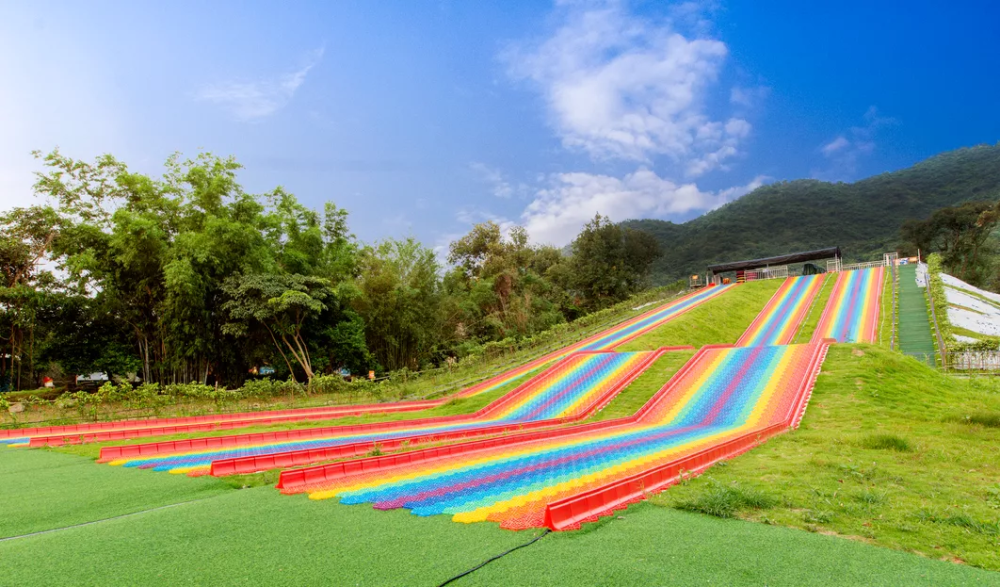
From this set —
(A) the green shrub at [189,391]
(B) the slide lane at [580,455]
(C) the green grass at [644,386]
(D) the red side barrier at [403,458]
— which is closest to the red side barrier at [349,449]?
(C) the green grass at [644,386]

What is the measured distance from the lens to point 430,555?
9.59 ft

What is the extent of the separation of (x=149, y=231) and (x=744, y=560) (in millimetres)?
18255

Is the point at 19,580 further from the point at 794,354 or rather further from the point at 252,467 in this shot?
the point at 794,354

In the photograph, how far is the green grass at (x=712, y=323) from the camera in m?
18.1

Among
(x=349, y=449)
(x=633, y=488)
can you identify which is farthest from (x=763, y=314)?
(x=633, y=488)

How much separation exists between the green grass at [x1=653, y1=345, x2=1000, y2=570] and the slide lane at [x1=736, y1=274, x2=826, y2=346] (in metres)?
6.75

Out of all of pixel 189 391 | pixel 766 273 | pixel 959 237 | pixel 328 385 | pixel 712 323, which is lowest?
pixel 328 385

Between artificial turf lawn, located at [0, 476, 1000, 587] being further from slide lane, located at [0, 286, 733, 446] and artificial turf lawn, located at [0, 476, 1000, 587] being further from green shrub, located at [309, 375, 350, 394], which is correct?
green shrub, located at [309, 375, 350, 394]

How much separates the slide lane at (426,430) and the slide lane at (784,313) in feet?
22.4

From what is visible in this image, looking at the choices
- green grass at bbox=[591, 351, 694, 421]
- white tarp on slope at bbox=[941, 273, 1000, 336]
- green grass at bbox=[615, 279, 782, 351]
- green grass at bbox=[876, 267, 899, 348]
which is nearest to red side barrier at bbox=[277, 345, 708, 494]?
green grass at bbox=[591, 351, 694, 421]

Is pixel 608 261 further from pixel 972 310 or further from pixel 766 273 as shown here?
pixel 972 310

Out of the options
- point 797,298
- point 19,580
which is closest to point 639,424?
point 19,580

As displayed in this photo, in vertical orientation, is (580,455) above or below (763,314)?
below

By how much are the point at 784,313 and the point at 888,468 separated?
63.4 ft
